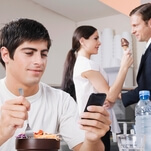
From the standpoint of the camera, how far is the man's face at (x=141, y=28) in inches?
65.9

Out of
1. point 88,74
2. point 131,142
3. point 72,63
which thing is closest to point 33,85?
point 131,142

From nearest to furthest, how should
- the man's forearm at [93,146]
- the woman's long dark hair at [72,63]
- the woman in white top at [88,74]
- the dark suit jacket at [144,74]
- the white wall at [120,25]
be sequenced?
the man's forearm at [93,146] → the dark suit jacket at [144,74] → the woman in white top at [88,74] → the woman's long dark hair at [72,63] → the white wall at [120,25]

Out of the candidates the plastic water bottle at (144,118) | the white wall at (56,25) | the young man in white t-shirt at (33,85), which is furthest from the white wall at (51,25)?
the plastic water bottle at (144,118)

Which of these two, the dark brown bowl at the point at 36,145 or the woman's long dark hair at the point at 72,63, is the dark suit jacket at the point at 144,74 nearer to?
the woman's long dark hair at the point at 72,63

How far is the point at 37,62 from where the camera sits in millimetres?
1024

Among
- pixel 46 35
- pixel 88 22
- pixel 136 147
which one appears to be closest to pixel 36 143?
pixel 136 147

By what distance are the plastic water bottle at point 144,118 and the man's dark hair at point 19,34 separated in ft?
1.31

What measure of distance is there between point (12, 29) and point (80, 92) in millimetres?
691

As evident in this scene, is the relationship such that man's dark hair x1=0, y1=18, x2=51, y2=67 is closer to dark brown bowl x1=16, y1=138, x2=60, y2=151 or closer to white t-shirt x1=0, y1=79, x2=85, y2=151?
white t-shirt x1=0, y1=79, x2=85, y2=151

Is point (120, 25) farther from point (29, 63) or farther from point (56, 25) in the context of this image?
point (29, 63)

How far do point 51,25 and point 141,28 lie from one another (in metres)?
2.06

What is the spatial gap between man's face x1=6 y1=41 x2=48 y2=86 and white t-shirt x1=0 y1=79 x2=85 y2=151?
7 cm

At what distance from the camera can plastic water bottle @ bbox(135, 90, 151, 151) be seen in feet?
2.94

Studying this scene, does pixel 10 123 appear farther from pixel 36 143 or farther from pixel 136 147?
pixel 136 147
